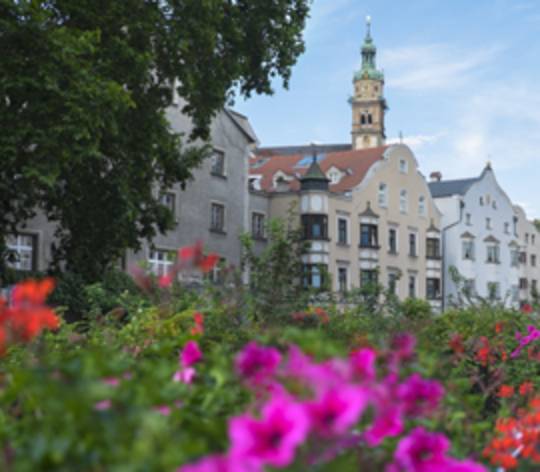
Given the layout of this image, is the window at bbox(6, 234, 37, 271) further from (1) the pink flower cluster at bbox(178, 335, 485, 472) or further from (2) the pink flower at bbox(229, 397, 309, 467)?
(2) the pink flower at bbox(229, 397, 309, 467)

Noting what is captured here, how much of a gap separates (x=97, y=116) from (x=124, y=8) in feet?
11.2

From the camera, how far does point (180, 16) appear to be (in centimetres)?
2066

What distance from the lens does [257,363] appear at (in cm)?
221

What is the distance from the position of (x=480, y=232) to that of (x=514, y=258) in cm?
578

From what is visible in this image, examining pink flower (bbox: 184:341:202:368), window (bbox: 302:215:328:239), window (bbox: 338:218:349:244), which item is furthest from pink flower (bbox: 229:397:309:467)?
window (bbox: 338:218:349:244)

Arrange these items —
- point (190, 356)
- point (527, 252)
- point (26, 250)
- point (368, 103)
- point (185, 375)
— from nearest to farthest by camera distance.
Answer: point (185, 375), point (190, 356), point (26, 250), point (527, 252), point (368, 103)

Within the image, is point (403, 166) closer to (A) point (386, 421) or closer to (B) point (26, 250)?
(B) point (26, 250)

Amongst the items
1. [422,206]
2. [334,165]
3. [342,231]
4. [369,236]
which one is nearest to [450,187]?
[422,206]

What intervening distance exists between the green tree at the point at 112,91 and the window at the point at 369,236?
25994mm

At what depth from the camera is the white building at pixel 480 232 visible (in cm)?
5603

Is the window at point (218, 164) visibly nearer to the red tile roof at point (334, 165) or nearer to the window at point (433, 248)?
the red tile roof at point (334, 165)

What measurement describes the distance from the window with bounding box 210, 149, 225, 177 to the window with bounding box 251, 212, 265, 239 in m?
5.18

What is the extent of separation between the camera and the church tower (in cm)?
13312

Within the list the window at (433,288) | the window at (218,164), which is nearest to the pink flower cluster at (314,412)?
the window at (218,164)
